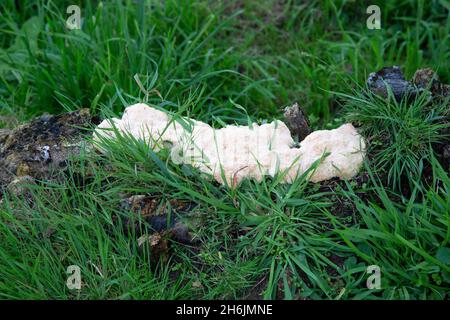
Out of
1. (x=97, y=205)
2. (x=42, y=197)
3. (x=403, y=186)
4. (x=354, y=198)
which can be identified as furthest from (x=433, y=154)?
(x=42, y=197)

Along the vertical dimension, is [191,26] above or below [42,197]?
above

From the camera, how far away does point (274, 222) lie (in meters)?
2.76

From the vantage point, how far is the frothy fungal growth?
9.64ft

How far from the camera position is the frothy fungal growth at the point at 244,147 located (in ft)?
9.64

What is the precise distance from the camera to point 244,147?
3039mm

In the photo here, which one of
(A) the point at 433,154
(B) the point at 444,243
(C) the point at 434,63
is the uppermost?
(C) the point at 434,63

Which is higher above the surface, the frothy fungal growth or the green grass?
the frothy fungal growth

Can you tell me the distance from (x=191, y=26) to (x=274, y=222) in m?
2.12

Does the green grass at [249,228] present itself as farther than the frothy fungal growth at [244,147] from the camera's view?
No

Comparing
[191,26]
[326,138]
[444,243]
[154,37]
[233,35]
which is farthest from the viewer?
[233,35]

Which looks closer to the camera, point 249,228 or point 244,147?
point 249,228

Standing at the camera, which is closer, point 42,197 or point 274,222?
point 274,222

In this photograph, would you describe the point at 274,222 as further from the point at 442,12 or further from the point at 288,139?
the point at 442,12

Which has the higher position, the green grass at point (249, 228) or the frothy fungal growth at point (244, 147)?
the frothy fungal growth at point (244, 147)
